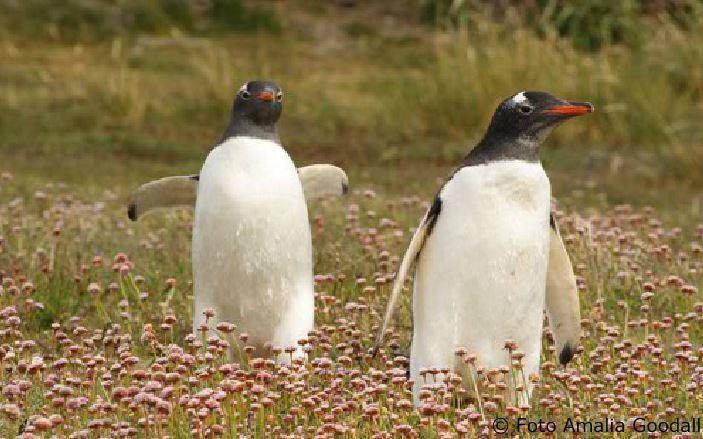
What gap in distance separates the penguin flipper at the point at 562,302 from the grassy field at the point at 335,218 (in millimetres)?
137

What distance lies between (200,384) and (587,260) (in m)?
3.27

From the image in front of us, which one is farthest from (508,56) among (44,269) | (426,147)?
(44,269)

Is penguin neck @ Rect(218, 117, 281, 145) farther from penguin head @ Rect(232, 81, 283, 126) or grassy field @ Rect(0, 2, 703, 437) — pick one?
grassy field @ Rect(0, 2, 703, 437)

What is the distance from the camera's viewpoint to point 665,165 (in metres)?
14.5

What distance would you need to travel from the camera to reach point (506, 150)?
239 inches

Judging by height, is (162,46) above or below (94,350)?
above

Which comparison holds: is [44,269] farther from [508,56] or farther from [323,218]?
[508,56]

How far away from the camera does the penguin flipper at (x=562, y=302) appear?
6570 millimetres

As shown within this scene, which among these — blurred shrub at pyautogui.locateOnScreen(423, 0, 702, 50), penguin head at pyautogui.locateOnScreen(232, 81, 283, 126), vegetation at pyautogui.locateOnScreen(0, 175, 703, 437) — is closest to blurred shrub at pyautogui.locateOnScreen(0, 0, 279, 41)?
blurred shrub at pyautogui.locateOnScreen(423, 0, 702, 50)

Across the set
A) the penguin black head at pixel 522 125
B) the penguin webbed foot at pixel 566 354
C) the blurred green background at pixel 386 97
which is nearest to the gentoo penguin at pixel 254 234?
the penguin black head at pixel 522 125

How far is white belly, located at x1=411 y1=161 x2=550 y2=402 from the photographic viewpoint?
599 cm

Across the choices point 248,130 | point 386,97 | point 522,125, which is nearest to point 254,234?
point 248,130

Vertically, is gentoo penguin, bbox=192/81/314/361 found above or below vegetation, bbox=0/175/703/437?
above

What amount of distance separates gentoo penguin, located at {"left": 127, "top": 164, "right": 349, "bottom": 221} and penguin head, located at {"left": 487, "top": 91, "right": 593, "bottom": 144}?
130 centimetres
